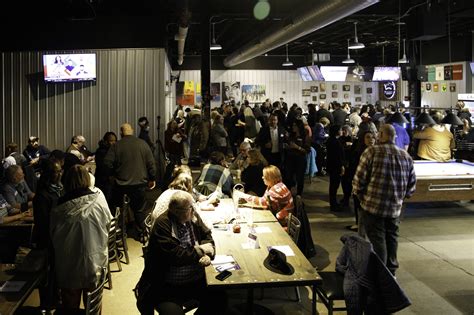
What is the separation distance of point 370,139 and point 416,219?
171 centimetres

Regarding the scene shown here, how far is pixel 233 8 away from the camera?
11234mm

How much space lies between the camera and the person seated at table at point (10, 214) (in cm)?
535

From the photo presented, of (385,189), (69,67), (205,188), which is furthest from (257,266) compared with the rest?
(69,67)

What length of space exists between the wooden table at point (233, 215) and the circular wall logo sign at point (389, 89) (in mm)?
19192

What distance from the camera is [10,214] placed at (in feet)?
18.6

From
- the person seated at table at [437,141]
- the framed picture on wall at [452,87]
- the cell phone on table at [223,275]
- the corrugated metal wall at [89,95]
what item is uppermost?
the framed picture on wall at [452,87]

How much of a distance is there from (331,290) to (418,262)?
245cm

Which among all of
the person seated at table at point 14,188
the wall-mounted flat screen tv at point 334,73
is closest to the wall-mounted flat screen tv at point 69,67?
the person seated at table at point 14,188

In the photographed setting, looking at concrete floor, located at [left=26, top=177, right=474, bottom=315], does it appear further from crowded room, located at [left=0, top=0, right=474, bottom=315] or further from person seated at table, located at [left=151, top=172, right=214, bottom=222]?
person seated at table, located at [left=151, top=172, right=214, bottom=222]

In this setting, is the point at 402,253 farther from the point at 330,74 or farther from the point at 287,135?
the point at 330,74

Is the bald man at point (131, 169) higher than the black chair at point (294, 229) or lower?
higher

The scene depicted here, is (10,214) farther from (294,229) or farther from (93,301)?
(294,229)

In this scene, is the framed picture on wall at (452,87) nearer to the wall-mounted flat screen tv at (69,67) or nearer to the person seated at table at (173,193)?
the wall-mounted flat screen tv at (69,67)

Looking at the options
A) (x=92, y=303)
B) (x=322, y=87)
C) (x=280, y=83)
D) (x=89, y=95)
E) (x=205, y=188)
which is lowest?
(x=92, y=303)
